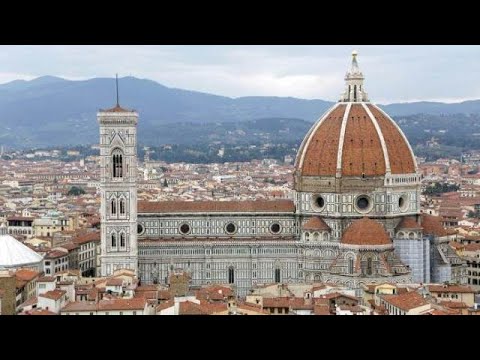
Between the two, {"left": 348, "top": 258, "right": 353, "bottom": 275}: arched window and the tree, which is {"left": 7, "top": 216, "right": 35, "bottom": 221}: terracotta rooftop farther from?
the tree

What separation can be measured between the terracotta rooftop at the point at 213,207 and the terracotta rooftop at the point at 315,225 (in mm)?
1309

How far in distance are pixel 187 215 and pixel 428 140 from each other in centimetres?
13477

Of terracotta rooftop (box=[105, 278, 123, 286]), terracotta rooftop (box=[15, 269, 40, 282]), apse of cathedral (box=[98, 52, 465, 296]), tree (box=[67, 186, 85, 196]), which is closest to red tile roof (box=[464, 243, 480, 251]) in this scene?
apse of cathedral (box=[98, 52, 465, 296])

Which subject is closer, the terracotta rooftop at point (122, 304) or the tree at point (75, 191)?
the terracotta rooftop at point (122, 304)

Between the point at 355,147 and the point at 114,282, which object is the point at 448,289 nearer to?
the point at 355,147

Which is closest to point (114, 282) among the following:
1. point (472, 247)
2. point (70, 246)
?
point (70, 246)

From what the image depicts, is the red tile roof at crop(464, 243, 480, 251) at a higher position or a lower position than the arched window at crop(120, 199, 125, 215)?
lower

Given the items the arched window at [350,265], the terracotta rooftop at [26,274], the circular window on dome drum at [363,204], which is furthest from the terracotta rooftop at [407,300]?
the terracotta rooftop at [26,274]

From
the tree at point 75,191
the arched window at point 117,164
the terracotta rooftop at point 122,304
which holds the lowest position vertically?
the terracotta rooftop at point 122,304

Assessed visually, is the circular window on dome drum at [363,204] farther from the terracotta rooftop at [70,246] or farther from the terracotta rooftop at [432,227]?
the terracotta rooftop at [70,246]

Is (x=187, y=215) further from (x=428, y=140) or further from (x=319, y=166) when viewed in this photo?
(x=428, y=140)

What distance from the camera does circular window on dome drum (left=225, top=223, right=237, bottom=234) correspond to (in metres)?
40.9

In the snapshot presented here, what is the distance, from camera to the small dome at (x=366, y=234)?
37.8 metres
